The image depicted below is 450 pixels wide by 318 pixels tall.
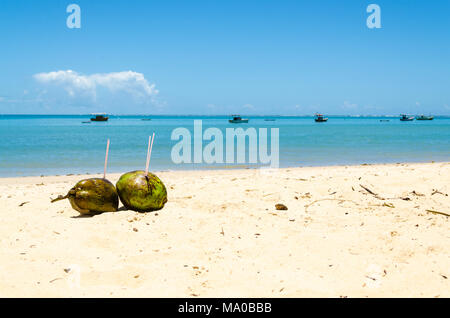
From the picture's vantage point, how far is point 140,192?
4672 mm

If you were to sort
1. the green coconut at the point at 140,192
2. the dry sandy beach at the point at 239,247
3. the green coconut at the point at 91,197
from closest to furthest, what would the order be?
the dry sandy beach at the point at 239,247 < the green coconut at the point at 91,197 < the green coconut at the point at 140,192

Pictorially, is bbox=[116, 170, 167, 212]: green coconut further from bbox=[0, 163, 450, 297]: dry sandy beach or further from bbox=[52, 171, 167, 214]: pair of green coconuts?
bbox=[0, 163, 450, 297]: dry sandy beach

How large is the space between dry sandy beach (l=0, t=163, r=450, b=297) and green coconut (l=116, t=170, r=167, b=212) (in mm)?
147

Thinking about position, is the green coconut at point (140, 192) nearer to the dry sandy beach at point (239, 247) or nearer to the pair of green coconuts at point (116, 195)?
the pair of green coconuts at point (116, 195)

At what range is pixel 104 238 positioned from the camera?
153 inches

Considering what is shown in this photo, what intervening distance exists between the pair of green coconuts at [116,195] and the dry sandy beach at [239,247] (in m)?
0.16

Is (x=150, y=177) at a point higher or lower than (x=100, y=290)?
higher

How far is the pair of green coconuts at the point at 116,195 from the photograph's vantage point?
4578 millimetres

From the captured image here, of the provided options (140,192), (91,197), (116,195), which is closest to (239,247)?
(140,192)

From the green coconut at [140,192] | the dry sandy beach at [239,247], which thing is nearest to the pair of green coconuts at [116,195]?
the green coconut at [140,192]

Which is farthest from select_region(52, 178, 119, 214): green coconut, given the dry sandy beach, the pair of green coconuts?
the dry sandy beach

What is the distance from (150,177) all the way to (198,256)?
1.78 metres
